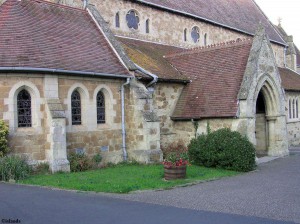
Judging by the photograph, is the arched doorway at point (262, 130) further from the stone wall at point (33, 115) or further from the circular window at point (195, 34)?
the stone wall at point (33, 115)

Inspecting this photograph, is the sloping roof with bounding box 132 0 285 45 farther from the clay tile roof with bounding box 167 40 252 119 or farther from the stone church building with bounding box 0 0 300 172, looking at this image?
the clay tile roof with bounding box 167 40 252 119

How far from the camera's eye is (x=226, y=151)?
15633 millimetres

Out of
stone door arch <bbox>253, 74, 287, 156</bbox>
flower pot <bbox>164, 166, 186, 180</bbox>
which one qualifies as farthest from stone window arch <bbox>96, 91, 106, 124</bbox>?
stone door arch <bbox>253, 74, 287, 156</bbox>

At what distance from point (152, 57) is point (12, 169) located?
10.7 meters

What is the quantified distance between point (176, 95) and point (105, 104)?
4505mm

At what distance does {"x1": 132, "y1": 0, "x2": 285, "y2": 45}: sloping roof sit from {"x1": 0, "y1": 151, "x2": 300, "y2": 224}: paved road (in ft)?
49.7

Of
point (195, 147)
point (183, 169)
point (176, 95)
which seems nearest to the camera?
point (183, 169)

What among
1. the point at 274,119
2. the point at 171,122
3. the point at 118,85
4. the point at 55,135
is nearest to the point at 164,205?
the point at 55,135

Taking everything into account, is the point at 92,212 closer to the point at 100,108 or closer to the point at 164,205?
the point at 164,205

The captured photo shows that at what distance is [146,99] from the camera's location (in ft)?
55.9

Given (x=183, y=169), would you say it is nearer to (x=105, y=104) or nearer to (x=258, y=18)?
(x=105, y=104)

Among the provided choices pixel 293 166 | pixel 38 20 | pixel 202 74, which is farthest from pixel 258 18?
pixel 38 20

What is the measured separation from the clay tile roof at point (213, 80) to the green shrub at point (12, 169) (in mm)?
8462

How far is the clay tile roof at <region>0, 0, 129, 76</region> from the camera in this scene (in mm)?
14695
